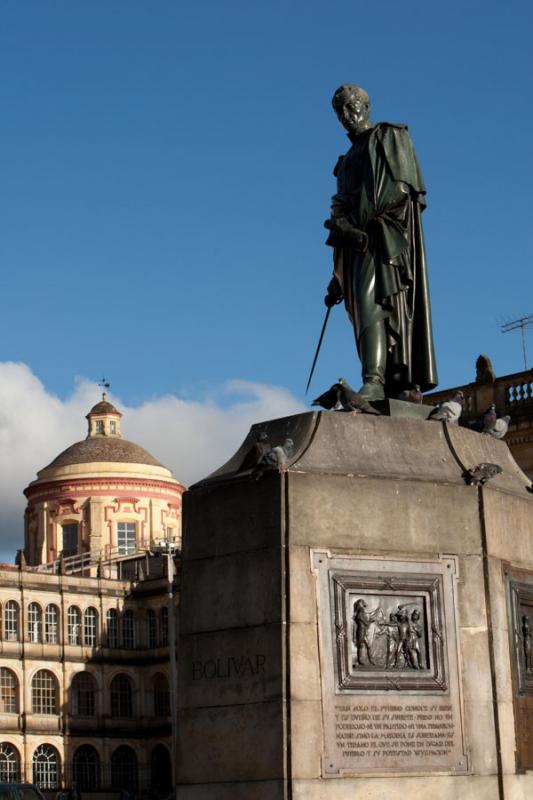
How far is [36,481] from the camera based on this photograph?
302 feet

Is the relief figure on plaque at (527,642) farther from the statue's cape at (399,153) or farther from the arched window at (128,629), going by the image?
the arched window at (128,629)

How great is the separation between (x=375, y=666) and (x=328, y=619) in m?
0.39

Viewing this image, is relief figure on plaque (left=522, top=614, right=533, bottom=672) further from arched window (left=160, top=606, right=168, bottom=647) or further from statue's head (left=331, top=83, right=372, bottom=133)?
arched window (left=160, top=606, right=168, bottom=647)

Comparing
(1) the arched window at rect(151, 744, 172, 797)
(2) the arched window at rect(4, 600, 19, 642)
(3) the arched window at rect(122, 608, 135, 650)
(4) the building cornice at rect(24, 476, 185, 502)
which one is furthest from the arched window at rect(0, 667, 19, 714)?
(4) the building cornice at rect(24, 476, 185, 502)

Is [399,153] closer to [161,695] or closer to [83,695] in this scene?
[83,695]

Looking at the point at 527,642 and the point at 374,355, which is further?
the point at 374,355

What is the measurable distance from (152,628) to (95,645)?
10.7 ft

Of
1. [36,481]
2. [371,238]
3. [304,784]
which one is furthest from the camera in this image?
[36,481]

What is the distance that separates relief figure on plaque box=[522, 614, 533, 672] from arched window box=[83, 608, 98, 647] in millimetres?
70117

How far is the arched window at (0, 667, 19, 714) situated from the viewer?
75.2 metres

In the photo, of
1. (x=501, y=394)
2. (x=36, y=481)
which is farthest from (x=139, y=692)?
(x=501, y=394)

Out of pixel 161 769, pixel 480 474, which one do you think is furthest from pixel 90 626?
pixel 480 474

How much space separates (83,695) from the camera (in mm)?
79125

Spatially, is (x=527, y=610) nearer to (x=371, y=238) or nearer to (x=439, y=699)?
(x=439, y=699)
